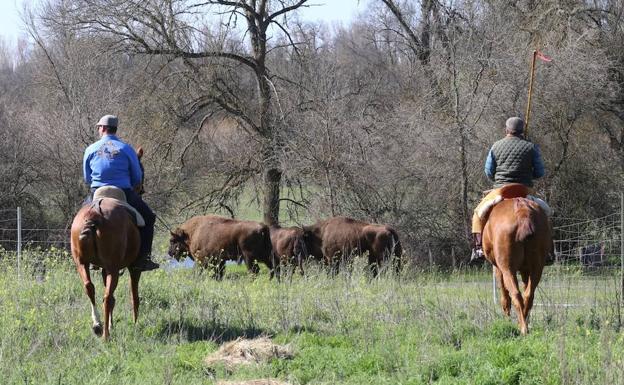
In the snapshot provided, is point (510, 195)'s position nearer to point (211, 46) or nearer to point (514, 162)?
point (514, 162)

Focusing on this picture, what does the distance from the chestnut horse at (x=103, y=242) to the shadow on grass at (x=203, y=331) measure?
0.68 metres

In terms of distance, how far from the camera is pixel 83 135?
1082 inches

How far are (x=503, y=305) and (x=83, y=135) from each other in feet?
60.9

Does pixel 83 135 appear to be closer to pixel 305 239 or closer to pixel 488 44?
pixel 305 239

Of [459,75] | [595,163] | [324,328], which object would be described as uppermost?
[459,75]

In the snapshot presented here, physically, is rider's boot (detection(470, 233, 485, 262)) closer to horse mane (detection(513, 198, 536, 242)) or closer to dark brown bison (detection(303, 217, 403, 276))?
horse mane (detection(513, 198, 536, 242))

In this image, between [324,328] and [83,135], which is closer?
[324,328]

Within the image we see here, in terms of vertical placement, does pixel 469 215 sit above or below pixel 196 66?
below

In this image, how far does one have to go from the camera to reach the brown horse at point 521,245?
10688mm

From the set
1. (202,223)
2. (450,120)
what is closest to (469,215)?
(450,120)

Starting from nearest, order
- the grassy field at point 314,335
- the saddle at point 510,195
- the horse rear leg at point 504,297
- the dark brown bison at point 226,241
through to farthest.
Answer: the grassy field at point 314,335, the saddle at point 510,195, the horse rear leg at point 504,297, the dark brown bison at point 226,241

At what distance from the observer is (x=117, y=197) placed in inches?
440

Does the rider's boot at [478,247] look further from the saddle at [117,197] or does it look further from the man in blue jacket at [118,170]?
the saddle at [117,197]

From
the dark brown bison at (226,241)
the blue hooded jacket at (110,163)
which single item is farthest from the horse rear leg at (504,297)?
the dark brown bison at (226,241)
